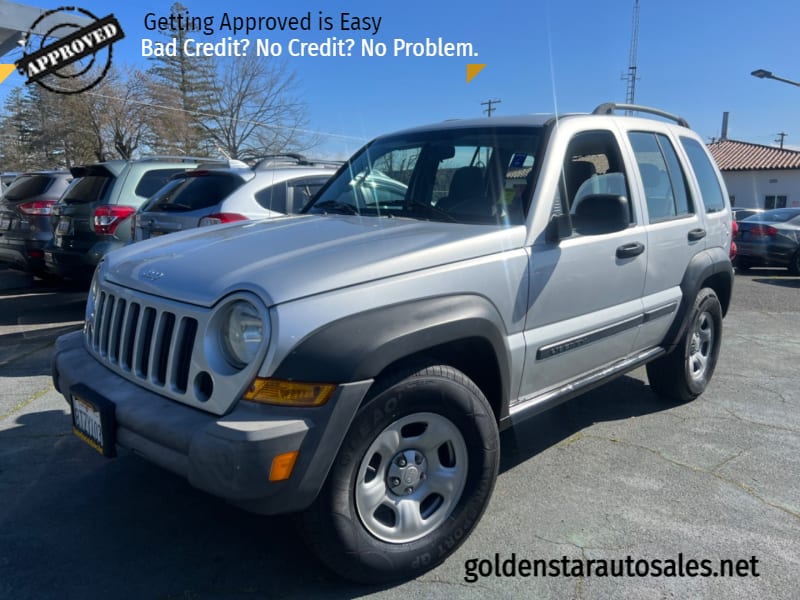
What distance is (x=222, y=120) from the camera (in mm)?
29109

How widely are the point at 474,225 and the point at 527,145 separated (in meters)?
0.63

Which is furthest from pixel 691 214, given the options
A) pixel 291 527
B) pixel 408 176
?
pixel 291 527

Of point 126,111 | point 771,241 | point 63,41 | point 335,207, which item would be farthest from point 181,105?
point 335,207

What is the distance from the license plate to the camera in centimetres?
256

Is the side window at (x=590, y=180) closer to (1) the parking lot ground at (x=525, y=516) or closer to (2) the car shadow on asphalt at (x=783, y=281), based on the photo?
(1) the parking lot ground at (x=525, y=516)

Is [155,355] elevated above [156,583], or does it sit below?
above

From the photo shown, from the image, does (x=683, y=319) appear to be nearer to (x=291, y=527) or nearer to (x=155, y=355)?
(x=291, y=527)

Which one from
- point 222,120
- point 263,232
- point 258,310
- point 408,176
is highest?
point 222,120

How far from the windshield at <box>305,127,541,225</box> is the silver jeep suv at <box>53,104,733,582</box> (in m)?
0.01

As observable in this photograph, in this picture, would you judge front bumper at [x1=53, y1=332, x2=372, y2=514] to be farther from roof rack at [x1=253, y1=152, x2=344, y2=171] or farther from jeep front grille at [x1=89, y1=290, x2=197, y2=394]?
roof rack at [x1=253, y1=152, x2=344, y2=171]

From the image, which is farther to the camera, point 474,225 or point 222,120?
point 222,120

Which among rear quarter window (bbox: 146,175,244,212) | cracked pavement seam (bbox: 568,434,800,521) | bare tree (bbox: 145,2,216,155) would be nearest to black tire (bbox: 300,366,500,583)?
cracked pavement seam (bbox: 568,434,800,521)

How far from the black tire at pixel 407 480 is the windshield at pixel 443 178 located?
1052mm

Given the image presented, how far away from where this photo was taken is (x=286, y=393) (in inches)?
88.7
